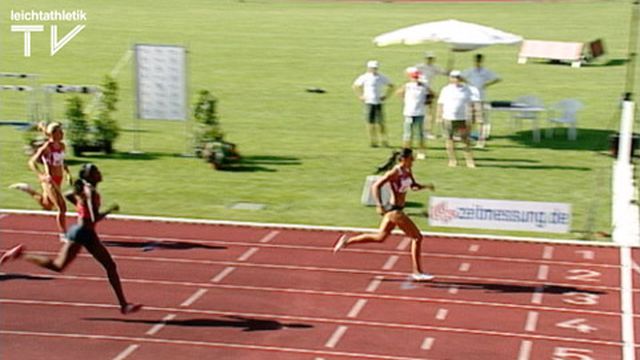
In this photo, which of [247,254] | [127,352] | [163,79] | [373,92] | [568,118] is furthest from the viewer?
[568,118]

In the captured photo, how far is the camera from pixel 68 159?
79.2 feet

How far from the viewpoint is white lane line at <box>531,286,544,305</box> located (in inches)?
608

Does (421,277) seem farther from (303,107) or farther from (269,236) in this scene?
(303,107)

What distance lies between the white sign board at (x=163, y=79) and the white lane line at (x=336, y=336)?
1109 centimetres

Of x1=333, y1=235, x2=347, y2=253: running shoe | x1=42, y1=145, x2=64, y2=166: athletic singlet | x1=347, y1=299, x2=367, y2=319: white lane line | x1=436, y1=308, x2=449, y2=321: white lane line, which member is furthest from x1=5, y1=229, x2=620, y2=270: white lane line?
x1=436, y1=308, x2=449, y2=321: white lane line

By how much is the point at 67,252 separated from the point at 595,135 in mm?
16306

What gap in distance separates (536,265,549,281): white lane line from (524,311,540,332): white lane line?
162 centimetres

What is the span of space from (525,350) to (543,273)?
11.1 feet

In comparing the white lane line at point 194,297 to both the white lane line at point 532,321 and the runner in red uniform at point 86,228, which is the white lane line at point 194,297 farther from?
the white lane line at point 532,321

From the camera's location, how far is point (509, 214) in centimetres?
1853

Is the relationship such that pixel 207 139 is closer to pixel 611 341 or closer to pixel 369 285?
pixel 369 285

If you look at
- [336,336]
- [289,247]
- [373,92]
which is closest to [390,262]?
[289,247]

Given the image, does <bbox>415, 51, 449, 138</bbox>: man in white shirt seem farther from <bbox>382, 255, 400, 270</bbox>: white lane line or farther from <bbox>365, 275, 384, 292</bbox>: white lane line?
<bbox>365, 275, 384, 292</bbox>: white lane line

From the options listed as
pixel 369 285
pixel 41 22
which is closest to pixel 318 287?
pixel 369 285
